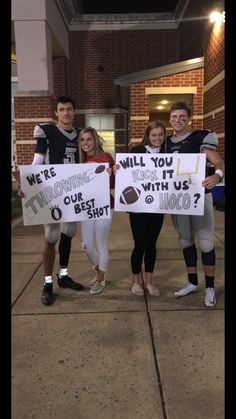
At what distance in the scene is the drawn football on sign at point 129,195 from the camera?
3580 mm

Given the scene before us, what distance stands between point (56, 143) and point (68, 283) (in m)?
1.47

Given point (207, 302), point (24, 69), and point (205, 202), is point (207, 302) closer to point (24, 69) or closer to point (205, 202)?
point (205, 202)

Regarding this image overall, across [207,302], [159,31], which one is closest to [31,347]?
[207,302]

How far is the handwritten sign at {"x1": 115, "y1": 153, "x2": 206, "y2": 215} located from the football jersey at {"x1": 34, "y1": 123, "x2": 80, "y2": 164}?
1.48 feet

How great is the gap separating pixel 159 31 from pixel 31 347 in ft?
46.8

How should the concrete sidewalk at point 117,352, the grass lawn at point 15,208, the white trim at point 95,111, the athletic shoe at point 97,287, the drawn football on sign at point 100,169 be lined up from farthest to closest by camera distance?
the white trim at point 95,111 < the grass lawn at point 15,208 < the athletic shoe at point 97,287 < the drawn football on sign at point 100,169 < the concrete sidewalk at point 117,352

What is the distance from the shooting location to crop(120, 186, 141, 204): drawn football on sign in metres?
3.58

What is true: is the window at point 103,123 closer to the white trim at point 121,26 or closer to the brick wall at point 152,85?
the white trim at point 121,26

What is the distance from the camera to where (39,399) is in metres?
2.27

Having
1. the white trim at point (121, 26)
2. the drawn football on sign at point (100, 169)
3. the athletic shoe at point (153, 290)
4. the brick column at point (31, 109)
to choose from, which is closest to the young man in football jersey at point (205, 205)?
the athletic shoe at point (153, 290)

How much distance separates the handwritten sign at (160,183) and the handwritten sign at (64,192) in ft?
0.57

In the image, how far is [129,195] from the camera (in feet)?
11.8

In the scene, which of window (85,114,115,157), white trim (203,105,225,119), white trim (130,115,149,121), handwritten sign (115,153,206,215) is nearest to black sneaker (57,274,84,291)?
handwritten sign (115,153,206,215)
